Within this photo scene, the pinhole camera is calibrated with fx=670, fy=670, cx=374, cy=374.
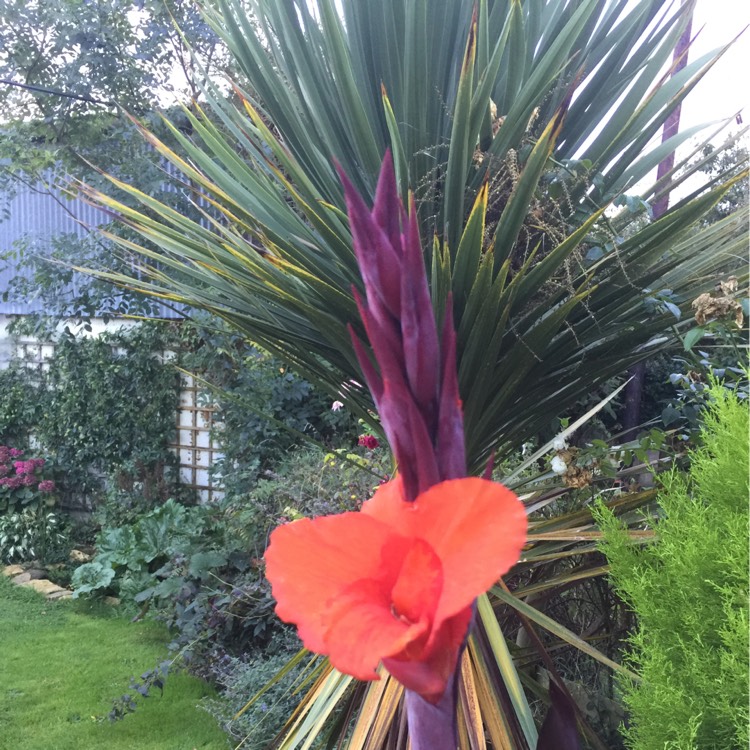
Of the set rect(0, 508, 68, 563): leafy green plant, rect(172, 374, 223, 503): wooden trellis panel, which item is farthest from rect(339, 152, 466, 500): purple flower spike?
rect(0, 508, 68, 563): leafy green plant

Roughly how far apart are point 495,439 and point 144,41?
15.3 ft

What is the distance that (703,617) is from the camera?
2.25ft

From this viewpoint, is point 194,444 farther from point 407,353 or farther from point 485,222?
point 407,353

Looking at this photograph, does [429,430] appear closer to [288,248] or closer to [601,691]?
[288,248]

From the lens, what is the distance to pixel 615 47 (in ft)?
5.95

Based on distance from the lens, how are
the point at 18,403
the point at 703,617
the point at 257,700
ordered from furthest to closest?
the point at 18,403
the point at 257,700
the point at 703,617

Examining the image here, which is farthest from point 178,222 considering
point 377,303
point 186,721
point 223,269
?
point 186,721

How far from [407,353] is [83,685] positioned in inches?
171

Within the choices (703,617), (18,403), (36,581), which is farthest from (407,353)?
(18,403)

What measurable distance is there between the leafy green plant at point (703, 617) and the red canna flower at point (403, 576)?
48 cm

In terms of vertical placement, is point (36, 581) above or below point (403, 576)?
above

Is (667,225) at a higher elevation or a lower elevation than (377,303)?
higher

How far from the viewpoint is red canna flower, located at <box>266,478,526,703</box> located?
9.7 inches

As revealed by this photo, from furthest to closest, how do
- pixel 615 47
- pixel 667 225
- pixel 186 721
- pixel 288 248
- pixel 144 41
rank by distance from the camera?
pixel 144 41 < pixel 186 721 < pixel 615 47 < pixel 288 248 < pixel 667 225
